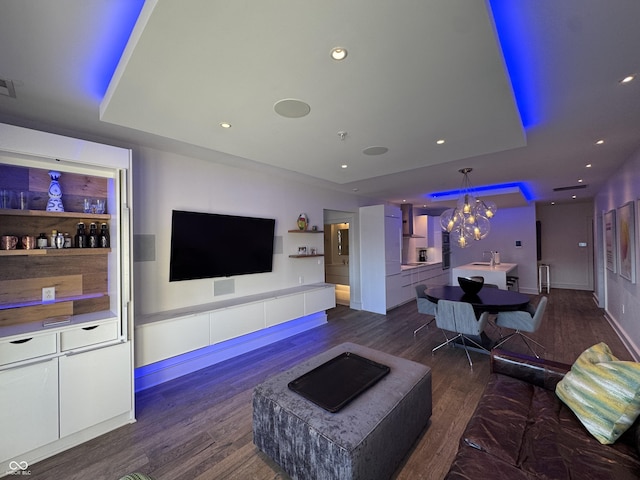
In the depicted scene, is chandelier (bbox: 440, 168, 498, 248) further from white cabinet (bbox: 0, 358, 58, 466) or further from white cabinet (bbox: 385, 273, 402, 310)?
white cabinet (bbox: 0, 358, 58, 466)

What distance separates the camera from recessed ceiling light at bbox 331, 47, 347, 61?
136cm

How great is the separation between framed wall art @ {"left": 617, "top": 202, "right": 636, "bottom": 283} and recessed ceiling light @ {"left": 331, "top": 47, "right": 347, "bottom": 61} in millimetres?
4347

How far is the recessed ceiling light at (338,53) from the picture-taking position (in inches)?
53.4

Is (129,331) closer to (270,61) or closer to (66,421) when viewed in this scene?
(66,421)

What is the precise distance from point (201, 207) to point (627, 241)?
19.2 feet

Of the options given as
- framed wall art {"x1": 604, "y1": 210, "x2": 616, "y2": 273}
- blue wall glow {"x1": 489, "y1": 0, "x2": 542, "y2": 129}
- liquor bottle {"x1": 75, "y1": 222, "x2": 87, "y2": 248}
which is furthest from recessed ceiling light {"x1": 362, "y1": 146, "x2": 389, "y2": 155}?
framed wall art {"x1": 604, "y1": 210, "x2": 616, "y2": 273}

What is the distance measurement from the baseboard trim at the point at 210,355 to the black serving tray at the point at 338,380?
1876mm

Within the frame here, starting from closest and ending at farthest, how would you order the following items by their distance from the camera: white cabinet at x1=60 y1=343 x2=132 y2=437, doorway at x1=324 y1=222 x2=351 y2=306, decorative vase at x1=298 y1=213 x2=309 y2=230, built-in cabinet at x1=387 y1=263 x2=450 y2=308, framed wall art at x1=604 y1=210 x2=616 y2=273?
white cabinet at x1=60 y1=343 x2=132 y2=437 → framed wall art at x1=604 y1=210 x2=616 y2=273 → decorative vase at x1=298 y1=213 x2=309 y2=230 → built-in cabinet at x1=387 y1=263 x2=450 y2=308 → doorway at x1=324 y1=222 x2=351 y2=306

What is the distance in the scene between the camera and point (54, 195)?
7.47 ft

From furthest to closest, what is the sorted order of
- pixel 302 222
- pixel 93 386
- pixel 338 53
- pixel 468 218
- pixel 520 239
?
pixel 520 239, pixel 302 222, pixel 468 218, pixel 93 386, pixel 338 53

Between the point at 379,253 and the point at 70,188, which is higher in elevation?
the point at 70,188

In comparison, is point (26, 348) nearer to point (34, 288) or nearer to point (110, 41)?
point (34, 288)

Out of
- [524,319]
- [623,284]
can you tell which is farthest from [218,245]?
[623,284]

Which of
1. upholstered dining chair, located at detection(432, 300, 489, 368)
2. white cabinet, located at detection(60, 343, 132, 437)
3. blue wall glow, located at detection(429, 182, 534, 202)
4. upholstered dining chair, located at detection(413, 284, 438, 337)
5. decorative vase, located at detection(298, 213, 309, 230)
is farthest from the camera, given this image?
blue wall glow, located at detection(429, 182, 534, 202)
